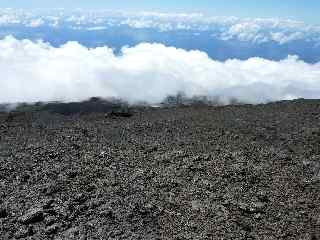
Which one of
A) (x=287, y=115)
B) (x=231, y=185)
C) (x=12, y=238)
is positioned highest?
(x=287, y=115)

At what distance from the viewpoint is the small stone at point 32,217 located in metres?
16.0

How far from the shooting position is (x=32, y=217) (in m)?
16.1

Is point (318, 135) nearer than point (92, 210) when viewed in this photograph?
No

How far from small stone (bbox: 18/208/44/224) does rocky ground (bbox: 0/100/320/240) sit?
34 mm

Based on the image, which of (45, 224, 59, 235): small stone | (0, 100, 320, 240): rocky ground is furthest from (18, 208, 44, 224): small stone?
(45, 224, 59, 235): small stone

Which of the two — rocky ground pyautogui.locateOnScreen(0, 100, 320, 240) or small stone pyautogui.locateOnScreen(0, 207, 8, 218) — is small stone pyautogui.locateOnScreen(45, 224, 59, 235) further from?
small stone pyautogui.locateOnScreen(0, 207, 8, 218)

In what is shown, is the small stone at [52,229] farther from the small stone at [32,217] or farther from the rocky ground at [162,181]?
the small stone at [32,217]

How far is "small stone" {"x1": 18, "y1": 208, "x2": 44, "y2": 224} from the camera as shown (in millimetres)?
16016

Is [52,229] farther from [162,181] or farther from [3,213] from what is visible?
[162,181]

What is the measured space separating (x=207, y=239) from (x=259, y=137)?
10.4m

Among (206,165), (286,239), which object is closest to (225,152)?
(206,165)

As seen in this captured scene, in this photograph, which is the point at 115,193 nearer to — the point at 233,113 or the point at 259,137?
the point at 259,137

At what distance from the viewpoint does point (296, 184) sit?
701 inches

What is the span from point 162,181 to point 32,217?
500 cm
